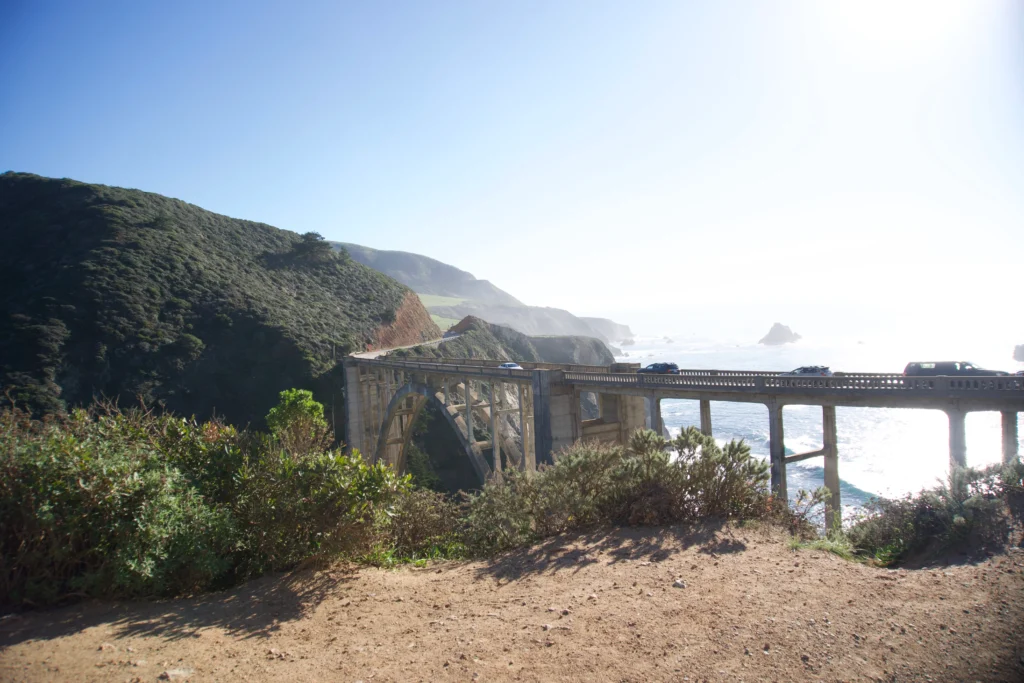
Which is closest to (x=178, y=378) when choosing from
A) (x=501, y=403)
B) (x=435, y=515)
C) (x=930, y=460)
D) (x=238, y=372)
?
(x=238, y=372)

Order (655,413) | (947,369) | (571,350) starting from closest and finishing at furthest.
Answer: (947,369)
(655,413)
(571,350)

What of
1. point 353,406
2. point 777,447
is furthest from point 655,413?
point 353,406

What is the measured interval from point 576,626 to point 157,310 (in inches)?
1901

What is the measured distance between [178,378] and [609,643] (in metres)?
44.9

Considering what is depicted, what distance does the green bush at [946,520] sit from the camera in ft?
24.6

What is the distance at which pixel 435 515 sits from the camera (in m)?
10.0

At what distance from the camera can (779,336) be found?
180750 millimetres

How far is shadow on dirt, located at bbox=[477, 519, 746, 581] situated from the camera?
7.67 m

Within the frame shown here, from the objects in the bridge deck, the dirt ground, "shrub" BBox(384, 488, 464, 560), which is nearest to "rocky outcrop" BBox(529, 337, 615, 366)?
the bridge deck

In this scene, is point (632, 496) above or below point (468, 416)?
above

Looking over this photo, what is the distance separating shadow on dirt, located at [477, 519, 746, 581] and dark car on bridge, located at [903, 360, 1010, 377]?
8852 millimetres

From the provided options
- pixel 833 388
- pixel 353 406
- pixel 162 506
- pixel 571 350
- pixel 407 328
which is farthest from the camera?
pixel 571 350

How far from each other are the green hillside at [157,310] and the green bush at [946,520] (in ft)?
122

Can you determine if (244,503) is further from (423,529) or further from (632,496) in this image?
(632,496)
